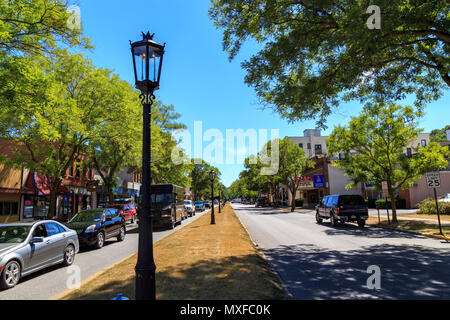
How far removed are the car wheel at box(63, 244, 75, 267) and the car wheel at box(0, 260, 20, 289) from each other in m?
1.92

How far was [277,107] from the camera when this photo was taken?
10977 mm

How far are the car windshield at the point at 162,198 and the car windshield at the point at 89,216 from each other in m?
7.00

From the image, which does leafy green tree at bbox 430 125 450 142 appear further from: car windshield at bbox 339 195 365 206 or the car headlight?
the car headlight

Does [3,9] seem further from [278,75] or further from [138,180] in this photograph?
[138,180]

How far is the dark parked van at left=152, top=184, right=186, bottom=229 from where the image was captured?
1916cm

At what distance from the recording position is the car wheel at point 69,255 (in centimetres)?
858

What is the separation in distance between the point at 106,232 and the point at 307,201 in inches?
1929

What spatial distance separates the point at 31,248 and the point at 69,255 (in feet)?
5.90

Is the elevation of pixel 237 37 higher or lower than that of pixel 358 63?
higher

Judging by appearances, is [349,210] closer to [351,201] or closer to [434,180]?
[351,201]

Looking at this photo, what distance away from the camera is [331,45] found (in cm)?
820

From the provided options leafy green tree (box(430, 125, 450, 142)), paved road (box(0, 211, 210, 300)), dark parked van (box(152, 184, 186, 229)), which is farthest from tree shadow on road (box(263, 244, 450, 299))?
leafy green tree (box(430, 125, 450, 142))
